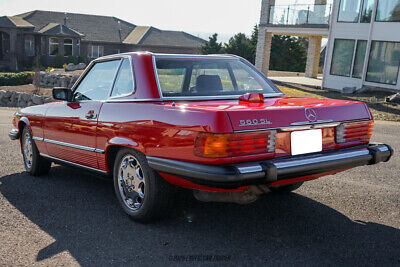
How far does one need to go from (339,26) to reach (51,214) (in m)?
21.2

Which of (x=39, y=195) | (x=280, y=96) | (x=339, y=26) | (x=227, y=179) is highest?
(x=339, y=26)

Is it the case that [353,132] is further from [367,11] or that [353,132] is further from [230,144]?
[367,11]

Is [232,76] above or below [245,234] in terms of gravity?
above

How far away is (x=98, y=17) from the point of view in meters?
49.4

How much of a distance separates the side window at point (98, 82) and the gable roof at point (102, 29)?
130 ft

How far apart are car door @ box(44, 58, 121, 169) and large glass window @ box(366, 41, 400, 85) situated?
17517 mm

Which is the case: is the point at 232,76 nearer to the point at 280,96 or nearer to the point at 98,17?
the point at 280,96

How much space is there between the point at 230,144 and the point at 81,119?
2.06m

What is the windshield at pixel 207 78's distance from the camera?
4.33 meters

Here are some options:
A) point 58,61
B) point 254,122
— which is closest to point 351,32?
point 254,122

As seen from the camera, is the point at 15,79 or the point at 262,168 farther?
the point at 15,79

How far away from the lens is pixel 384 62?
20016 mm

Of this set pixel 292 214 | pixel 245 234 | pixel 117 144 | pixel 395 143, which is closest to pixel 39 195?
pixel 117 144

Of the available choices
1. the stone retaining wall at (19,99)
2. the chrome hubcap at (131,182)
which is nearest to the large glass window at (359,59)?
the stone retaining wall at (19,99)
